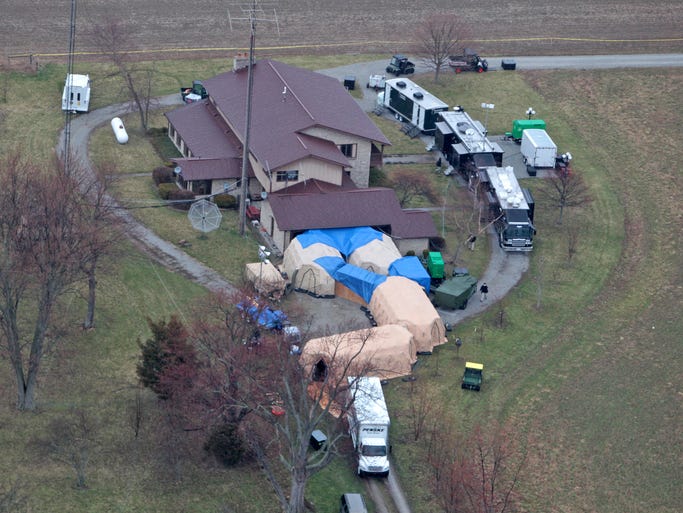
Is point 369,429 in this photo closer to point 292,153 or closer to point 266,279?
point 266,279

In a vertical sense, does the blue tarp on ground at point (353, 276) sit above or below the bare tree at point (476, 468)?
above

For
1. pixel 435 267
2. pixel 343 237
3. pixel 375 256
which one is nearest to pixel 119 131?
pixel 343 237

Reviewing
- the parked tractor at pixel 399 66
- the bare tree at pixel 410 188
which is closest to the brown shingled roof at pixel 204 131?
the bare tree at pixel 410 188

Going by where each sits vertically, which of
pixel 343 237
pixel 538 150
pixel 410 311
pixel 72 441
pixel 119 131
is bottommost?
pixel 72 441

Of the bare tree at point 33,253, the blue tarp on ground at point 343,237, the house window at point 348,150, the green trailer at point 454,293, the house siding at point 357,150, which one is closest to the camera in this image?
the bare tree at point 33,253

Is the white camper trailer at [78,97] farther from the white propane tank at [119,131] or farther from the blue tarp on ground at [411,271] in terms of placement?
the blue tarp on ground at [411,271]

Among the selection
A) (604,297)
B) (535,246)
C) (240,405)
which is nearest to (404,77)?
(535,246)
